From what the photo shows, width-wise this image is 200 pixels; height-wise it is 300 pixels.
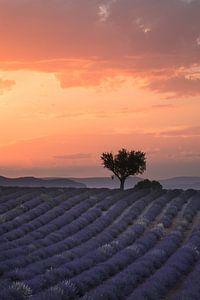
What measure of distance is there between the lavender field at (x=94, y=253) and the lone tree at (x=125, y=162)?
22168 millimetres

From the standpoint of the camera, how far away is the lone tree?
205 feet

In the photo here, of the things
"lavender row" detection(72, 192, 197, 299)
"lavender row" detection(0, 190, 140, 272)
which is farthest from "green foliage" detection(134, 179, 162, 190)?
"lavender row" detection(72, 192, 197, 299)

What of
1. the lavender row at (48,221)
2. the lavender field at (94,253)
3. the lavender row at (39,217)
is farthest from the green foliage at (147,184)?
the lavender field at (94,253)

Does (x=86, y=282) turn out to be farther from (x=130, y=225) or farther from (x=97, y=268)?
(x=130, y=225)

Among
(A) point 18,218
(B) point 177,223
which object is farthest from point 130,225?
(A) point 18,218

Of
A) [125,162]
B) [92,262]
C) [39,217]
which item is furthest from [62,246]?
[125,162]

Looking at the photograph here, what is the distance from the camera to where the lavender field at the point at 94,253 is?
572 inches

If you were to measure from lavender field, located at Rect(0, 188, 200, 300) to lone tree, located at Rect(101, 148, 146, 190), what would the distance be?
72.7ft

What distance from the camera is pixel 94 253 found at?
20500 mm

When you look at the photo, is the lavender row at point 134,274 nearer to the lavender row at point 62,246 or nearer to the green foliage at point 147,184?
the lavender row at point 62,246

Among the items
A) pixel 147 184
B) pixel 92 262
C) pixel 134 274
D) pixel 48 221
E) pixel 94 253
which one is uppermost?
pixel 147 184

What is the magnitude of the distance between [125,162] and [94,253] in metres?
42.2

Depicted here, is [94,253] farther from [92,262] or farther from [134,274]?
[134,274]

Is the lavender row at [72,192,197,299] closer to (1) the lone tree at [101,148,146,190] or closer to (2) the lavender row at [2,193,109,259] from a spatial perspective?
(2) the lavender row at [2,193,109,259]
